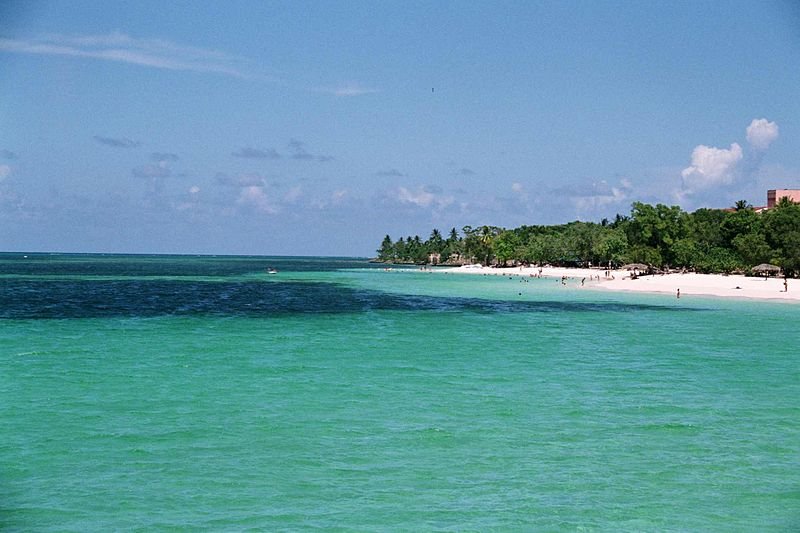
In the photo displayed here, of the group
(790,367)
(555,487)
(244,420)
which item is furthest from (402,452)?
(790,367)

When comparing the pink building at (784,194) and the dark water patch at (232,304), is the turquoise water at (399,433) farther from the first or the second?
the pink building at (784,194)

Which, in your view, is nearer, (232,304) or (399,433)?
(399,433)

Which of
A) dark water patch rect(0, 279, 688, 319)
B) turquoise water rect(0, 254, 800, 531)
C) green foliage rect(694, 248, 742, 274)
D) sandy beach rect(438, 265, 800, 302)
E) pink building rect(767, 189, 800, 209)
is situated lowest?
turquoise water rect(0, 254, 800, 531)

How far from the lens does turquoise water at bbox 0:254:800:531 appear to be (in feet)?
44.2

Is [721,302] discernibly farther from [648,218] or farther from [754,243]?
[648,218]

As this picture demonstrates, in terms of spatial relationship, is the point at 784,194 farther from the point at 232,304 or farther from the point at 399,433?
the point at 399,433

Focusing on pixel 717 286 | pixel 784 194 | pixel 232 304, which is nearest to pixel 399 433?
pixel 232 304

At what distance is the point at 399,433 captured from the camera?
60.8ft

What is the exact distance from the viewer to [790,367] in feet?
97.8

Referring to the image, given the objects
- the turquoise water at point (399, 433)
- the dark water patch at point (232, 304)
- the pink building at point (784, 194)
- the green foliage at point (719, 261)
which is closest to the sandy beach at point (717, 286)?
the green foliage at point (719, 261)

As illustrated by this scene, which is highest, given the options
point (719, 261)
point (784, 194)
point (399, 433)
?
point (784, 194)

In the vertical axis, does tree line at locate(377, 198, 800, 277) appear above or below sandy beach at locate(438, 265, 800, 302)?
above

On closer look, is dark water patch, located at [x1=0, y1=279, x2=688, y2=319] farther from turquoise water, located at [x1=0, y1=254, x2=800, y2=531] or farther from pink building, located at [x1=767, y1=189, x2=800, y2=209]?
pink building, located at [x1=767, y1=189, x2=800, y2=209]

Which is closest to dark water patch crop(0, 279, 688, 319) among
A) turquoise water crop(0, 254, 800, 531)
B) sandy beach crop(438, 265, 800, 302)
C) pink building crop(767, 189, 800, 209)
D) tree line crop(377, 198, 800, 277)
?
sandy beach crop(438, 265, 800, 302)
